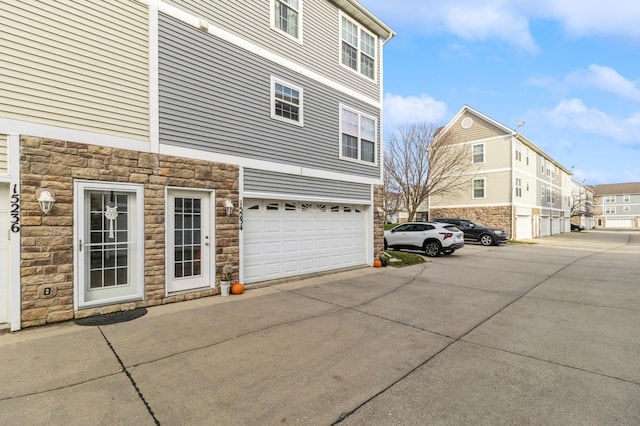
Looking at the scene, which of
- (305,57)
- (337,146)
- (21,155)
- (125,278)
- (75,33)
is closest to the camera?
(21,155)

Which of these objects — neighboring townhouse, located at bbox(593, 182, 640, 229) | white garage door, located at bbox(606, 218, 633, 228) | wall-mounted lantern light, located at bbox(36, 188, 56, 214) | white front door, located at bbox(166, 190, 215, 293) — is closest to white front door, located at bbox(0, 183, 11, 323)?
wall-mounted lantern light, located at bbox(36, 188, 56, 214)

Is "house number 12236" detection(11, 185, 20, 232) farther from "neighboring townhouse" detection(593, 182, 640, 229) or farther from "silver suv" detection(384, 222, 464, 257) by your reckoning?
"neighboring townhouse" detection(593, 182, 640, 229)

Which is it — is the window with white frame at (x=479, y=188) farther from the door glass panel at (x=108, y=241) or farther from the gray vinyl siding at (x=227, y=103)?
the door glass panel at (x=108, y=241)

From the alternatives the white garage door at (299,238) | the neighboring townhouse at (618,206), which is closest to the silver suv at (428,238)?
the white garage door at (299,238)

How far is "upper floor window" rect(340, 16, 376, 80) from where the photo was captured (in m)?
10.3

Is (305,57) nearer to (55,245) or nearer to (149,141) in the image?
(149,141)

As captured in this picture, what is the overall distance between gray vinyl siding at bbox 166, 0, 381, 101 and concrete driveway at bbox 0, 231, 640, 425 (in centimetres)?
616

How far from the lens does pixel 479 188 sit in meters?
24.7

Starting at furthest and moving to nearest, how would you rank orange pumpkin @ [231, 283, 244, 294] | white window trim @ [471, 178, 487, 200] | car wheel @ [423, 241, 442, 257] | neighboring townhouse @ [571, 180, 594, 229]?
neighboring townhouse @ [571, 180, 594, 229], white window trim @ [471, 178, 487, 200], car wheel @ [423, 241, 442, 257], orange pumpkin @ [231, 283, 244, 294]

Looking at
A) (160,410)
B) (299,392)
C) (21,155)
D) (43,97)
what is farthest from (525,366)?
(43,97)

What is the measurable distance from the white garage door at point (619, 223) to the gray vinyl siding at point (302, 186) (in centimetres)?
8257

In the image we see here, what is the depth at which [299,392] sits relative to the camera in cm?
313

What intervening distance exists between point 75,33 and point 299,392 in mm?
6565

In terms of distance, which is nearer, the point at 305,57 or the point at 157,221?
the point at 157,221
